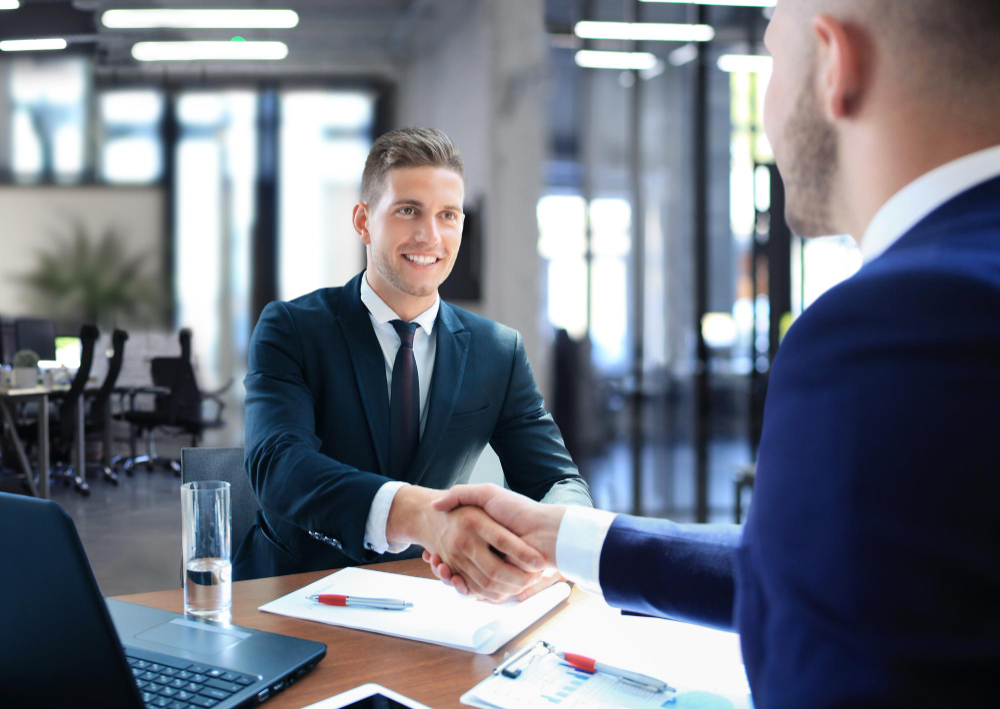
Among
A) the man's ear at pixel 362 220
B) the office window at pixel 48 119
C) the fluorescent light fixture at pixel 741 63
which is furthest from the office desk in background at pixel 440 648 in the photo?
the fluorescent light fixture at pixel 741 63

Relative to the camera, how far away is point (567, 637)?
1.17 metres

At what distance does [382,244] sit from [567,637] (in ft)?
3.87

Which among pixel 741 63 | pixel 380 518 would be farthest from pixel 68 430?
pixel 741 63

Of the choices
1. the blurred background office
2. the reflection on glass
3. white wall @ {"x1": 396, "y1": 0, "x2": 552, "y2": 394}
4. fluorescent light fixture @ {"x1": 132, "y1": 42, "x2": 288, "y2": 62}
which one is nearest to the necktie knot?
the blurred background office

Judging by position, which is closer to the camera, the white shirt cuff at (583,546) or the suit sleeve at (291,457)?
the white shirt cuff at (583,546)

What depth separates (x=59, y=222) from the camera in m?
2.74

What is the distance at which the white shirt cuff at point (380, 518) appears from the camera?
145 centimetres

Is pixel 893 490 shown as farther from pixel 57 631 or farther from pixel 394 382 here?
pixel 394 382

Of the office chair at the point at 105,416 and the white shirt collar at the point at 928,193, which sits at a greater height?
the white shirt collar at the point at 928,193

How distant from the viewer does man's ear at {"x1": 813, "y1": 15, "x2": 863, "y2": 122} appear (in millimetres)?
A: 744

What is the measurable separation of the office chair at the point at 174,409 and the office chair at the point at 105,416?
2.0 inches

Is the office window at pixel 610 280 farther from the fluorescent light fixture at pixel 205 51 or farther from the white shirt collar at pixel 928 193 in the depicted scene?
the white shirt collar at pixel 928 193

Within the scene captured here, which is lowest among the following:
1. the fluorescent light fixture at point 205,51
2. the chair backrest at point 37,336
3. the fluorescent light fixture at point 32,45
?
the chair backrest at point 37,336

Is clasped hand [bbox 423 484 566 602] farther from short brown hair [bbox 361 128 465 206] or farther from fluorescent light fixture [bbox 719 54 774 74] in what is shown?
fluorescent light fixture [bbox 719 54 774 74]
